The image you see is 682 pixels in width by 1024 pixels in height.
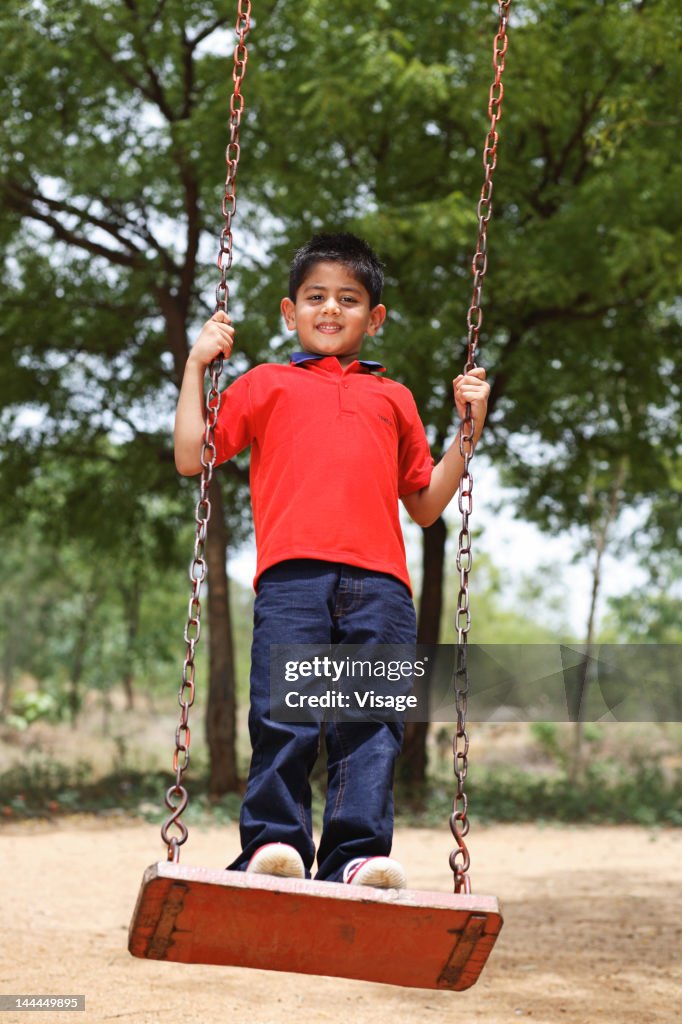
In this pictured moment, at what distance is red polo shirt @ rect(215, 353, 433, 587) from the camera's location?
10.3ft

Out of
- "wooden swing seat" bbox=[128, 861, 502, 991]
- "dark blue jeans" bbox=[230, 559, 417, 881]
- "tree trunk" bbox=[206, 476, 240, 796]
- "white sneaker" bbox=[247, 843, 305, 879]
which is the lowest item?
"tree trunk" bbox=[206, 476, 240, 796]

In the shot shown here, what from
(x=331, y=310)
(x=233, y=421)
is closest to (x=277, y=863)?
(x=233, y=421)

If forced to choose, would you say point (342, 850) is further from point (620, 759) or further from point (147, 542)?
point (620, 759)

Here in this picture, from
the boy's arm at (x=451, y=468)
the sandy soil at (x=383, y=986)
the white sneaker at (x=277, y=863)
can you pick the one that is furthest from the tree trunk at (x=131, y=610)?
the white sneaker at (x=277, y=863)

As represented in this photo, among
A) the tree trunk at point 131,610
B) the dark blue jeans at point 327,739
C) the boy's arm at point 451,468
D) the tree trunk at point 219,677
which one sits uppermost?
the boy's arm at point 451,468

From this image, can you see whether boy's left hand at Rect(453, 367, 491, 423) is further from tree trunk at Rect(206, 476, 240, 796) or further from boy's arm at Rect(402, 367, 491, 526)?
tree trunk at Rect(206, 476, 240, 796)

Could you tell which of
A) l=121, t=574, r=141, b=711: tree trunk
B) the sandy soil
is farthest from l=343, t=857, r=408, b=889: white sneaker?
l=121, t=574, r=141, b=711: tree trunk

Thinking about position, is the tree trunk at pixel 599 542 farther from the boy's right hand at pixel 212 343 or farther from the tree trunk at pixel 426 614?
the boy's right hand at pixel 212 343

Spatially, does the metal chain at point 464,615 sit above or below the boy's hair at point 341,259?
below

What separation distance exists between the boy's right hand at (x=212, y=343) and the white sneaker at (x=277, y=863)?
4.68ft

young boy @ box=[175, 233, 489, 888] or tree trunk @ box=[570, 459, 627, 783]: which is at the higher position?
young boy @ box=[175, 233, 489, 888]

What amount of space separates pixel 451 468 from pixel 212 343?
32.6 inches

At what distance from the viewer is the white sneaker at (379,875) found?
2.76 meters

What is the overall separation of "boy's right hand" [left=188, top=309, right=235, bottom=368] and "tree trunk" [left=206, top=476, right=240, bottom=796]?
359 inches
